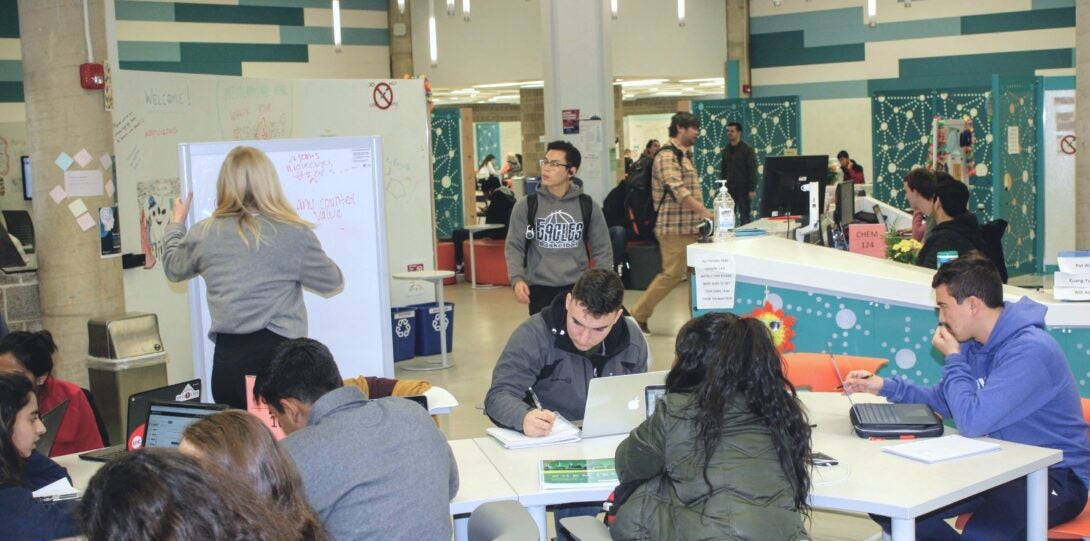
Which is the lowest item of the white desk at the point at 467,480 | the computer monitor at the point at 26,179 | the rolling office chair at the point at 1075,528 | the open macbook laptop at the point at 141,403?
the rolling office chair at the point at 1075,528

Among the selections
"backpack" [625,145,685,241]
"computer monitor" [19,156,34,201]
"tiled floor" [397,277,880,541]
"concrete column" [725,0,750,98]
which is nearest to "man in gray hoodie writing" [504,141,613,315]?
"tiled floor" [397,277,880,541]

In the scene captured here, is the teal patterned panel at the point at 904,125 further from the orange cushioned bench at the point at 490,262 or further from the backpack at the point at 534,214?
the backpack at the point at 534,214

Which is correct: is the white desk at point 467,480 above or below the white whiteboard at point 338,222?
below

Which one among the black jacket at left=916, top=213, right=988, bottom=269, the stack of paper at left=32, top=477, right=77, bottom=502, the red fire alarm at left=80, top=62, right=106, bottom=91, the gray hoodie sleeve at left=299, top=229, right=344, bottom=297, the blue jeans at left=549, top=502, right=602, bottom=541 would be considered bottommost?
the blue jeans at left=549, top=502, right=602, bottom=541

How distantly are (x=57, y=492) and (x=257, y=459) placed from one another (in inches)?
69.4

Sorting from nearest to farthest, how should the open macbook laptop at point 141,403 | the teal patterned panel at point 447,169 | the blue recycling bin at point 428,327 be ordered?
the open macbook laptop at point 141,403 < the blue recycling bin at point 428,327 < the teal patterned panel at point 447,169

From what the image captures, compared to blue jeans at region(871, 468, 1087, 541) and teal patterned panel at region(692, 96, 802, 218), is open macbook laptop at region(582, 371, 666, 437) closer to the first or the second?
blue jeans at region(871, 468, 1087, 541)

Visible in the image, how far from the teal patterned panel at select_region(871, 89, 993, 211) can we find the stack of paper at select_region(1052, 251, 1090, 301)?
7765 mm

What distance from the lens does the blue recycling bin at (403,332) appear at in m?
8.68

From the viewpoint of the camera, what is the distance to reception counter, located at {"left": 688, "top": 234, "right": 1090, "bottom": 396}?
4.76 m

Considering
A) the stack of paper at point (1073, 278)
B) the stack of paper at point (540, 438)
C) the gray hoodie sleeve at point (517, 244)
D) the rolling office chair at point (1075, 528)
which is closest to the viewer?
the rolling office chair at point (1075, 528)

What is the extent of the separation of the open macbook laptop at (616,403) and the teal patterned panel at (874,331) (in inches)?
64.0

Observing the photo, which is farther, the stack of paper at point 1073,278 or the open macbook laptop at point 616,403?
the stack of paper at point 1073,278

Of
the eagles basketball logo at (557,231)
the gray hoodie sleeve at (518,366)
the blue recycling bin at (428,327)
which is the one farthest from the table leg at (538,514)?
the blue recycling bin at (428,327)
